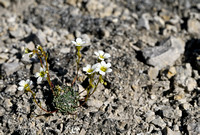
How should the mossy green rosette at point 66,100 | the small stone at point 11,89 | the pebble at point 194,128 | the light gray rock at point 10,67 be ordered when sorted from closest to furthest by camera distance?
the pebble at point 194,128
the mossy green rosette at point 66,100
the small stone at point 11,89
the light gray rock at point 10,67

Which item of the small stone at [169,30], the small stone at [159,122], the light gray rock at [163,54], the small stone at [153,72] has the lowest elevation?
the small stone at [159,122]

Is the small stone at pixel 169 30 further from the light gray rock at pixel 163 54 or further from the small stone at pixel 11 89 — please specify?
the small stone at pixel 11 89

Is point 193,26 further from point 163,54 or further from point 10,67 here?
point 10,67

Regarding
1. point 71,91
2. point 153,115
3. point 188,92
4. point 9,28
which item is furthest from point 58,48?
point 188,92

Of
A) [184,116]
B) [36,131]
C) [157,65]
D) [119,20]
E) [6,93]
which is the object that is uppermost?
[119,20]

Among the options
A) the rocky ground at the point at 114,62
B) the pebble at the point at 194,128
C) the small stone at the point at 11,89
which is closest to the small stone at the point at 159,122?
the rocky ground at the point at 114,62

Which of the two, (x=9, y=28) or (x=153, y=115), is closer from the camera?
(x=153, y=115)

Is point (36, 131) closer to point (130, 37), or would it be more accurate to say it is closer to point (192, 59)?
point (130, 37)

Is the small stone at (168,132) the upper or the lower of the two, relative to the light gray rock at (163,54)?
lower
